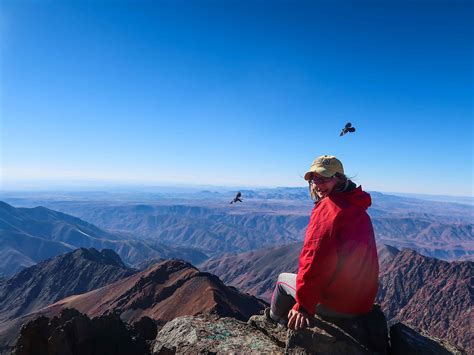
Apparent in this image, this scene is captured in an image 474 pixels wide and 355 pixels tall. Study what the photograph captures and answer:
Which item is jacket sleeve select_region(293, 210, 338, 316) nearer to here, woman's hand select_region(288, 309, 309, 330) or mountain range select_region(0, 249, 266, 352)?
woman's hand select_region(288, 309, 309, 330)

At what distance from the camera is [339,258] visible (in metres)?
5.07

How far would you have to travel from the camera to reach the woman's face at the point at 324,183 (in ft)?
17.9

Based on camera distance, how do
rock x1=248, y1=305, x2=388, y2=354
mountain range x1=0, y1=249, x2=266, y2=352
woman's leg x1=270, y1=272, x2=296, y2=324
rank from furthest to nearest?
mountain range x1=0, y1=249, x2=266, y2=352 → woman's leg x1=270, y1=272, x2=296, y2=324 → rock x1=248, y1=305, x2=388, y2=354

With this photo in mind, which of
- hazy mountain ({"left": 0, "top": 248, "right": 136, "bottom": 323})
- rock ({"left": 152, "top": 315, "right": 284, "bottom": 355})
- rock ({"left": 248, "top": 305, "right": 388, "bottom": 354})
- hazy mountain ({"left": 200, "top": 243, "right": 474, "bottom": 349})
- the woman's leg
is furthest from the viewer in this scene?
hazy mountain ({"left": 0, "top": 248, "right": 136, "bottom": 323})

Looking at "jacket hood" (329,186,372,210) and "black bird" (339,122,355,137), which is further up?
"black bird" (339,122,355,137)

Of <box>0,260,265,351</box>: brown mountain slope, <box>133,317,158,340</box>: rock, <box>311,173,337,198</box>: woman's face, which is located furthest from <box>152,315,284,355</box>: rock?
<box>0,260,265,351</box>: brown mountain slope

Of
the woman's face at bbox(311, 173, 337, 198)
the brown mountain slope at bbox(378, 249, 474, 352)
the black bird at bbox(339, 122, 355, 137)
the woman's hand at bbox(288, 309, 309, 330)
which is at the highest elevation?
the black bird at bbox(339, 122, 355, 137)

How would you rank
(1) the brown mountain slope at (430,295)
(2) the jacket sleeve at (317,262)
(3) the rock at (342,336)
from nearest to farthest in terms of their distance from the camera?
(2) the jacket sleeve at (317,262) < (3) the rock at (342,336) < (1) the brown mountain slope at (430,295)

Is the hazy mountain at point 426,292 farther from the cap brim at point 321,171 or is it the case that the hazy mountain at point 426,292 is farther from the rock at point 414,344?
the cap brim at point 321,171

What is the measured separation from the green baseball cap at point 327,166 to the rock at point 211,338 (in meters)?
2.97

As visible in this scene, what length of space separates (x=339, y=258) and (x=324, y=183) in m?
1.14

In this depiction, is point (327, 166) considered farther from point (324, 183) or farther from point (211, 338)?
point (211, 338)

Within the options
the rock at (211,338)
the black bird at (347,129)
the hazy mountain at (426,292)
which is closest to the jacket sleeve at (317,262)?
the rock at (211,338)

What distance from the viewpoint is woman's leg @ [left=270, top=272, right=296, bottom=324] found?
19.6ft
